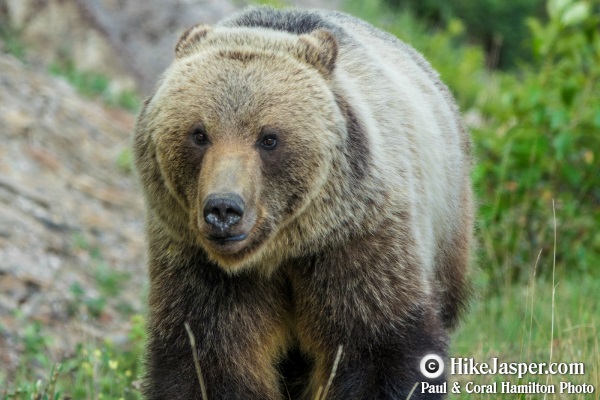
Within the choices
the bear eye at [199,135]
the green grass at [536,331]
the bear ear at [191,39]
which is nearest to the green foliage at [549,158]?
the green grass at [536,331]

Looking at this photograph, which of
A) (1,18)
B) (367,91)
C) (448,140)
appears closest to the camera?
(367,91)

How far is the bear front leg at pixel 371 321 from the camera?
4.56 meters

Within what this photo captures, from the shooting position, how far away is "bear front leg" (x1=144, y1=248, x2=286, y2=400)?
4625mm

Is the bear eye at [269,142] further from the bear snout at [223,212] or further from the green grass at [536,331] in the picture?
the green grass at [536,331]

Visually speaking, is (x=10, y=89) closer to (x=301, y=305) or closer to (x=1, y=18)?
(x=1, y=18)

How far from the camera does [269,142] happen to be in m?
4.33

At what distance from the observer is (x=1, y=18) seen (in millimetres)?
13281

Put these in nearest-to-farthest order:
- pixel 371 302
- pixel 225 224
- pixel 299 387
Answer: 1. pixel 225 224
2. pixel 371 302
3. pixel 299 387

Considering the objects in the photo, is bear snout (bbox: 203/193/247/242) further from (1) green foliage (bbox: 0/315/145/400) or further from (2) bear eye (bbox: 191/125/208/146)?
(1) green foliage (bbox: 0/315/145/400)

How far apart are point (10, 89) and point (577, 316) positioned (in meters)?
6.50

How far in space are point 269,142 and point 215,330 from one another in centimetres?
Answer: 95

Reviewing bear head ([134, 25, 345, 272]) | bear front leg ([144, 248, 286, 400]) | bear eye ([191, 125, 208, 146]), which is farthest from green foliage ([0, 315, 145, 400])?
bear eye ([191, 125, 208, 146])

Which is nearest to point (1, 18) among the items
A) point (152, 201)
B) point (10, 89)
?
point (10, 89)

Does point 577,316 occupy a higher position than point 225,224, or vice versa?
point 225,224
